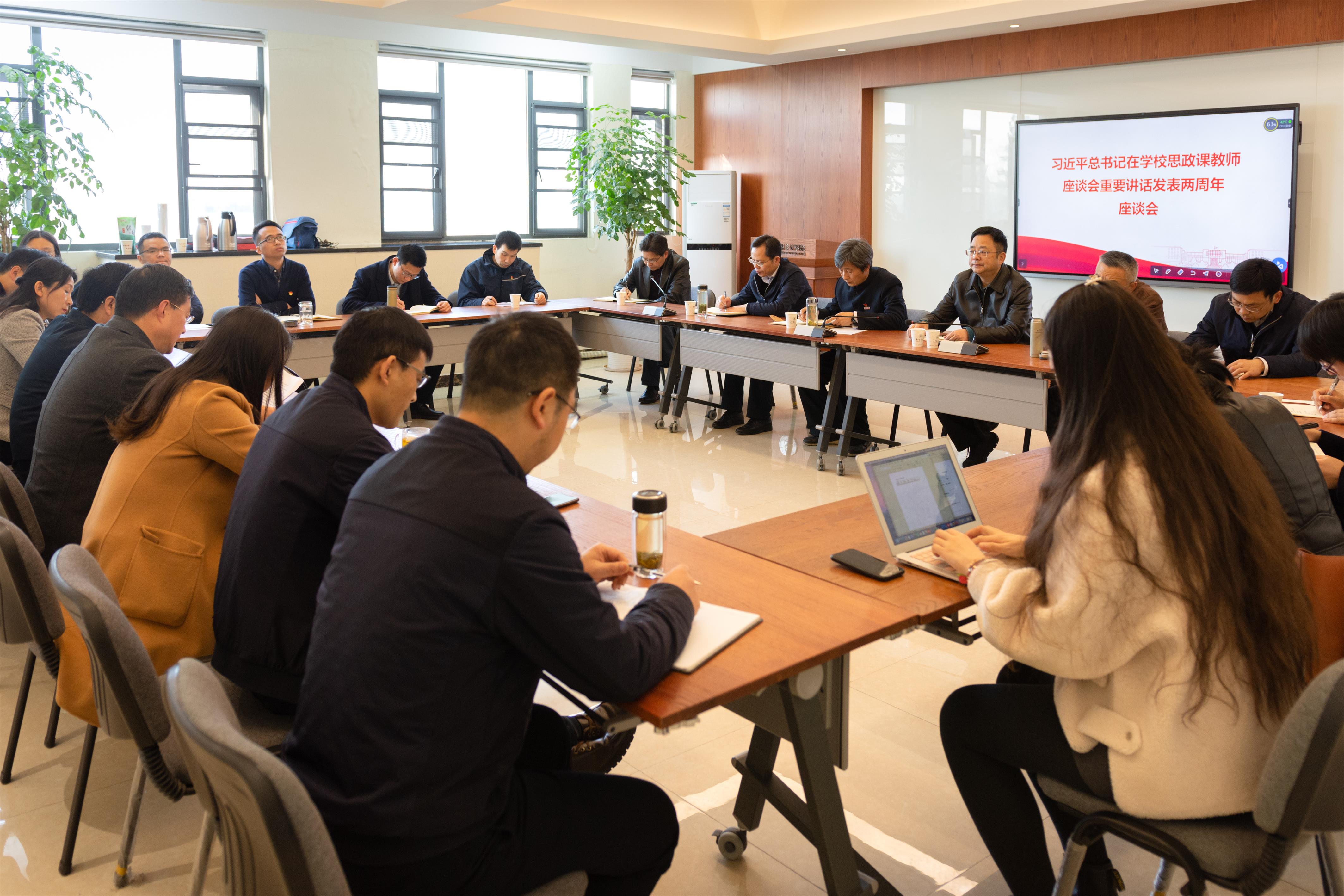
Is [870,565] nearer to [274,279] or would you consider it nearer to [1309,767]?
[1309,767]

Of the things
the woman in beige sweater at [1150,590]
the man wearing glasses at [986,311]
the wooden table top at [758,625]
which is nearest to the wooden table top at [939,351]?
the man wearing glasses at [986,311]

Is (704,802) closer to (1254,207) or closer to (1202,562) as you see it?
(1202,562)

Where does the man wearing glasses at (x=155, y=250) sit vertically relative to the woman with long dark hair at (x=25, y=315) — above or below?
above

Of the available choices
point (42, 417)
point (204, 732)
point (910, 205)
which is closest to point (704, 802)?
point (204, 732)

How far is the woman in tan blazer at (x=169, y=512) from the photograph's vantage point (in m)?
2.20

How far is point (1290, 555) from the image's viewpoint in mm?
1600

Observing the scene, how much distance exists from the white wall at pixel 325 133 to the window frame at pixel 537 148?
161 centimetres

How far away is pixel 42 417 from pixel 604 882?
2171mm

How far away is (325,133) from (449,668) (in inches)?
332

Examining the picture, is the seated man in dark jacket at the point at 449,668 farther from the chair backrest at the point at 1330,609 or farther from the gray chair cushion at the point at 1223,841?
the chair backrest at the point at 1330,609

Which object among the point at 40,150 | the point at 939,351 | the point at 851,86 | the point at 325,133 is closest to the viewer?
the point at 939,351

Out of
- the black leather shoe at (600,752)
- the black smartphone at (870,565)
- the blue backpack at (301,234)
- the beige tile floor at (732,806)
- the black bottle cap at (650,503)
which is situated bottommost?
the beige tile floor at (732,806)

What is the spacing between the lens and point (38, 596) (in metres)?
2.18

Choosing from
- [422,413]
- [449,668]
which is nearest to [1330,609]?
[449,668]
